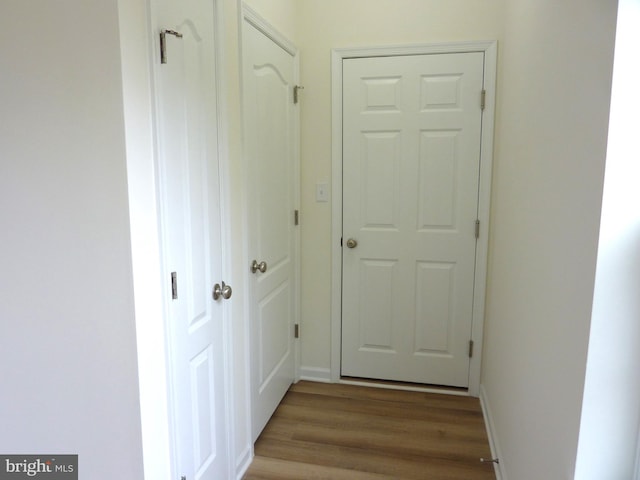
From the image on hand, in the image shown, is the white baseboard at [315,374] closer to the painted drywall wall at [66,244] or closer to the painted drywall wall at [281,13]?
the painted drywall wall at [66,244]

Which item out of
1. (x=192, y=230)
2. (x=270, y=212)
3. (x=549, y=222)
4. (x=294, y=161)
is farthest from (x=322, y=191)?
(x=549, y=222)

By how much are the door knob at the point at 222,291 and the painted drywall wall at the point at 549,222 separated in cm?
117

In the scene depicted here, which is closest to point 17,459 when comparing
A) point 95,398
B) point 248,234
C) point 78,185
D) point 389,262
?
point 95,398

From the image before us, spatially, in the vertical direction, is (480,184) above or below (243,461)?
above

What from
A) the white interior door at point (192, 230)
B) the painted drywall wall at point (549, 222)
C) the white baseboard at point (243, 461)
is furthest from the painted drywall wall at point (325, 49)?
the white interior door at point (192, 230)

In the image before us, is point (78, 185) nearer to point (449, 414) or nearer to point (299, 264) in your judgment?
point (299, 264)

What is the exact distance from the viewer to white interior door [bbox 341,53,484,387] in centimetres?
266

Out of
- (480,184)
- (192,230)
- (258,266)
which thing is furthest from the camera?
(480,184)

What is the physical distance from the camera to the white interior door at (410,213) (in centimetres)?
266

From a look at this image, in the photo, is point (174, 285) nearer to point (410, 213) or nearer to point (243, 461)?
point (243, 461)

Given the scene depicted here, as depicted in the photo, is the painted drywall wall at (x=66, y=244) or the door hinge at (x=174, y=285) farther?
the door hinge at (x=174, y=285)

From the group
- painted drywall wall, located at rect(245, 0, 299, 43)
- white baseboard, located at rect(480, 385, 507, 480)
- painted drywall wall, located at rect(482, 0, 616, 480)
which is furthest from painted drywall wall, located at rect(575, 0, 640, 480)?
painted drywall wall, located at rect(245, 0, 299, 43)

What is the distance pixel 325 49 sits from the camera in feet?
9.06

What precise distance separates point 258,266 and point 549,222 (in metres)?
1.34
